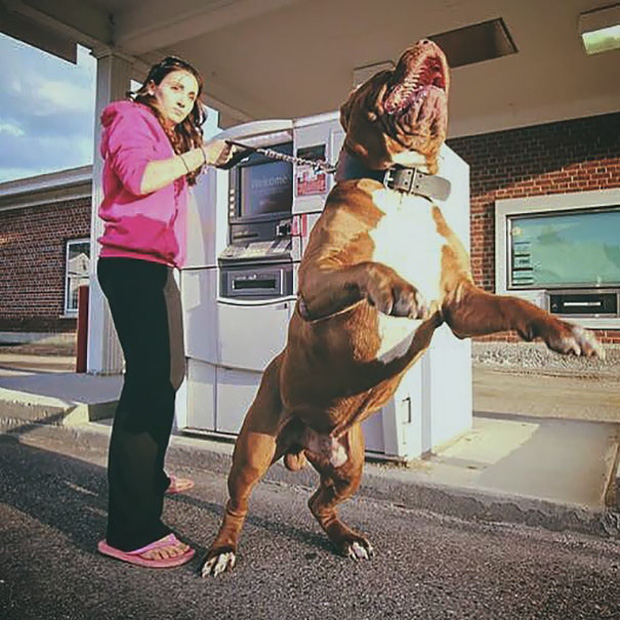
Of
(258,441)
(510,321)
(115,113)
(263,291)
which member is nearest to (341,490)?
(258,441)

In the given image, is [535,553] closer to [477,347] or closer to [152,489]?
[152,489]

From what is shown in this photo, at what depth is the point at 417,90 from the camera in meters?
1.39

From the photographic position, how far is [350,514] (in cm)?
276

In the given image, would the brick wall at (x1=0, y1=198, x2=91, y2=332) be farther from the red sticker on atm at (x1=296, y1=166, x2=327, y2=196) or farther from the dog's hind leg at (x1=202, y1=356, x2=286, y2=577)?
the dog's hind leg at (x1=202, y1=356, x2=286, y2=577)

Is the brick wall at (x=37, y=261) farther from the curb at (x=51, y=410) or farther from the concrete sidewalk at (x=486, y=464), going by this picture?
the concrete sidewalk at (x=486, y=464)

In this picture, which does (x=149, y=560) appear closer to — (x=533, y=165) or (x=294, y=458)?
(x=294, y=458)

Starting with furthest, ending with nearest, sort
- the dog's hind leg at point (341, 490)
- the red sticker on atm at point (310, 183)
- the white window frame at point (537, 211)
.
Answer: the white window frame at point (537, 211), the red sticker on atm at point (310, 183), the dog's hind leg at point (341, 490)

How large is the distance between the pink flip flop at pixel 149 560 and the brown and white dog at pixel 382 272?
894 millimetres

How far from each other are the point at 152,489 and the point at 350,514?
1046mm

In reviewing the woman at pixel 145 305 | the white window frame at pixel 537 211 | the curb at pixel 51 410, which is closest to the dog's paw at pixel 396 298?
the woman at pixel 145 305

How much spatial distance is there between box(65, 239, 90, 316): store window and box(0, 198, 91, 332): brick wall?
0.13 m

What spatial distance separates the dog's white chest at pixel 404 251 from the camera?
141cm

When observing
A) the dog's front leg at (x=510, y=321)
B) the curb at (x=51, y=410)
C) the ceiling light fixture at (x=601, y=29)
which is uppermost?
the ceiling light fixture at (x=601, y=29)

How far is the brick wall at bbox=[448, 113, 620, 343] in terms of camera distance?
7.40 metres
